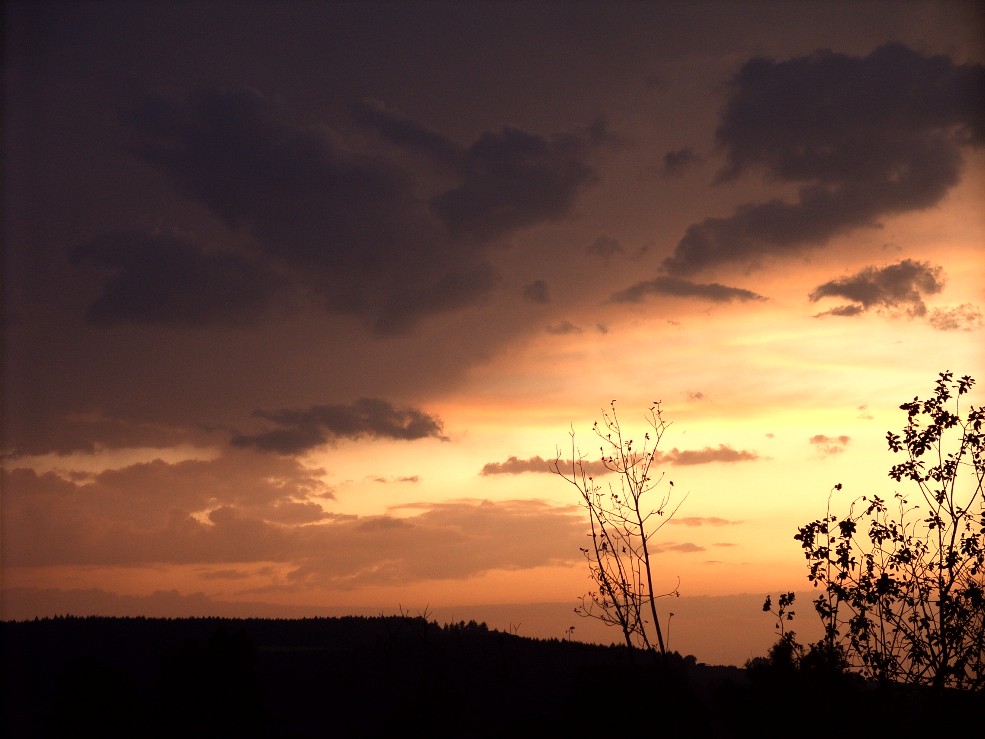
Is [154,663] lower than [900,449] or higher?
lower

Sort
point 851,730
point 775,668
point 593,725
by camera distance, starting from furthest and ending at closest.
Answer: point 593,725
point 775,668
point 851,730

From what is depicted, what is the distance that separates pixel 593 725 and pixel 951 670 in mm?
17228

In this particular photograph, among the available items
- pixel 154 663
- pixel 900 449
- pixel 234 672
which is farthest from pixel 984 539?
pixel 154 663

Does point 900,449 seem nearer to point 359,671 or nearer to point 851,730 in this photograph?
point 851,730

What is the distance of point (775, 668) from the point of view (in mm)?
31859

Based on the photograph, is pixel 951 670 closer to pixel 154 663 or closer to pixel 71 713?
pixel 71 713

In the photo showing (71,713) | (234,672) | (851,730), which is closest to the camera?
(851,730)

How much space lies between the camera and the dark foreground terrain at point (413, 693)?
2809cm

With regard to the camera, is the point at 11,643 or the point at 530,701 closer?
the point at 530,701

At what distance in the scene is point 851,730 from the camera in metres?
25.7

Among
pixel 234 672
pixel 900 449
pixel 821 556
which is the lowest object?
pixel 234 672

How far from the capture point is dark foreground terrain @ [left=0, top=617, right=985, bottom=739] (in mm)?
28092

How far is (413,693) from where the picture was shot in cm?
5016

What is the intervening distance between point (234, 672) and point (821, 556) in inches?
1130
